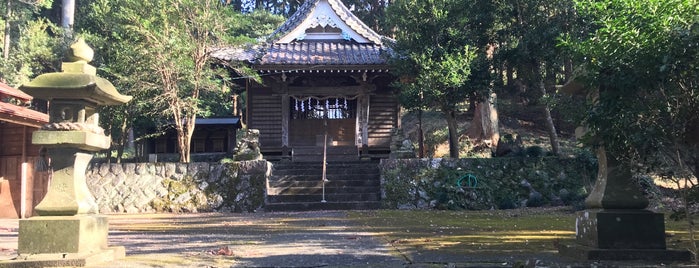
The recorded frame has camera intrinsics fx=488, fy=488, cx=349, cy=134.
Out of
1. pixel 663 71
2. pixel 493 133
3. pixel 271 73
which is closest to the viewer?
pixel 663 71

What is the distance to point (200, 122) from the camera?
22766mm

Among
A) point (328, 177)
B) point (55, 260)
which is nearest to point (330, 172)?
point (328, 177)

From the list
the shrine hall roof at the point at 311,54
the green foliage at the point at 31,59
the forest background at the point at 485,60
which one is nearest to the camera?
the forest background at the point at 485,60

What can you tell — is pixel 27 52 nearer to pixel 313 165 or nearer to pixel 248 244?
pixel 313 165

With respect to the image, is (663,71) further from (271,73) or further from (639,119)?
(271,73)

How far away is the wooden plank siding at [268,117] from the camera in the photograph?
16969mm

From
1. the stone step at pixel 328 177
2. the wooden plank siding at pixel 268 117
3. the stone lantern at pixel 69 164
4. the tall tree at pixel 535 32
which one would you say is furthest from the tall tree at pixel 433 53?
the stone lantern at pixel 69 164

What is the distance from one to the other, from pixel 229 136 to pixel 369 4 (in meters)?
12.1

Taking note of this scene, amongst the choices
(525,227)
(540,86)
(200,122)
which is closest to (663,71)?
(525,227)

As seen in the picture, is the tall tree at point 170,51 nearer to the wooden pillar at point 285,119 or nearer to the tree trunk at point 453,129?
the wooden pillar at point 285,119

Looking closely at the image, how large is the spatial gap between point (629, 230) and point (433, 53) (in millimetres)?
9174

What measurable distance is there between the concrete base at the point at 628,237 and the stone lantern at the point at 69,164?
450 centimetres

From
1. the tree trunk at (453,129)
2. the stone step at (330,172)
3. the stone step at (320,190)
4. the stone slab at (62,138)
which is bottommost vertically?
the stone step at (320,190)

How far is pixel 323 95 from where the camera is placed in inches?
651
